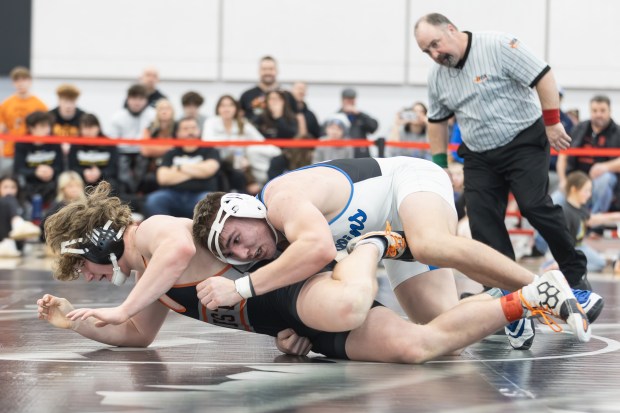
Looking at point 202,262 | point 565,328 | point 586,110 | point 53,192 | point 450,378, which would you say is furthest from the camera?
point 586,110

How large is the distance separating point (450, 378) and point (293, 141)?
643 cm

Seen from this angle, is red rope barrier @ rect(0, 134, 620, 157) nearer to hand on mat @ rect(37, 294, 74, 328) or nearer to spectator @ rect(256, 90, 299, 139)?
spectator @ rect(256, 90, 299, 139)

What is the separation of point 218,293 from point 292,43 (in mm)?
9903

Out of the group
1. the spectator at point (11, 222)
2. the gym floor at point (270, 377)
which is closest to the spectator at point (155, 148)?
the spectator at point (11, 222)

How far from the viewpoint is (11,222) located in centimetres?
909

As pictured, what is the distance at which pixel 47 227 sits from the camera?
157 inches

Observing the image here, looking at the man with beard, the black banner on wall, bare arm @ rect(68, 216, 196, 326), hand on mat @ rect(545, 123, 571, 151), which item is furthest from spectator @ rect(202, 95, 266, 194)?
bare arm @ rect(68, 216, 196, 326)

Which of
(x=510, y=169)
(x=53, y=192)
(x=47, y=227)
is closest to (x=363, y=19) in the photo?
(x=53, y=192)

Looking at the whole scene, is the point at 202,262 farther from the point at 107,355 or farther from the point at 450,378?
the point at 450,378

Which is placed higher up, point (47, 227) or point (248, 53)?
point (248, 53)

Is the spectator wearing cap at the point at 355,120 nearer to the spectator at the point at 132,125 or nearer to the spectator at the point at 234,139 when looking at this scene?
the spectator at the point at 234,139

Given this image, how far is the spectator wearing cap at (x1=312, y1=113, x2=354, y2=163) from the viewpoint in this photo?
32.0 ft

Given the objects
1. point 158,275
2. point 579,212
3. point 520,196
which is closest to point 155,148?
point 579,212

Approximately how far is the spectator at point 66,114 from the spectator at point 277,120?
172 cm
